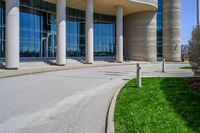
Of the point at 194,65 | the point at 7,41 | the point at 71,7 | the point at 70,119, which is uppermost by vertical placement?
the point at 71,7

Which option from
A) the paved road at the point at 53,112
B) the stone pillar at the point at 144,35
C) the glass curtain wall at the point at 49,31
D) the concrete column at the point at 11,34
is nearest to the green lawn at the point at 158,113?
the paved road at the point at 53,112

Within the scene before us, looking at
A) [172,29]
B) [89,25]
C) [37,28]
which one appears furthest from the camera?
[172,29]

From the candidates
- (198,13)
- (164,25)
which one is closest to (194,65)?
(198,13)

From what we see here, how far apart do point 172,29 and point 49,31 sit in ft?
80.6

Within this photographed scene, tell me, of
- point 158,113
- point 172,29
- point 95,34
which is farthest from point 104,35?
point 158,113

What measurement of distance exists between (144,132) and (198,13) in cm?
2218

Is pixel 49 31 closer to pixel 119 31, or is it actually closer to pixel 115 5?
pixel 119 31

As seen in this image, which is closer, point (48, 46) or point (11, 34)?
point (11, 34)

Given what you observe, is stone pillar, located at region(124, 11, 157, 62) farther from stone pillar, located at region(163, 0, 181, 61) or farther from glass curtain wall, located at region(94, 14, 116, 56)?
stone pillar, located at region(163, 0, 181, 61)

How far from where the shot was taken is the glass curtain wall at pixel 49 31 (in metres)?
42.6

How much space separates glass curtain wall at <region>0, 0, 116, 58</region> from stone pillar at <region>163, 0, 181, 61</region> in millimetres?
10029

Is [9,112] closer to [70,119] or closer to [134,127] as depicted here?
[70,119]

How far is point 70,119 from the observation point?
866cm

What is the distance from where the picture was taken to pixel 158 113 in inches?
350
